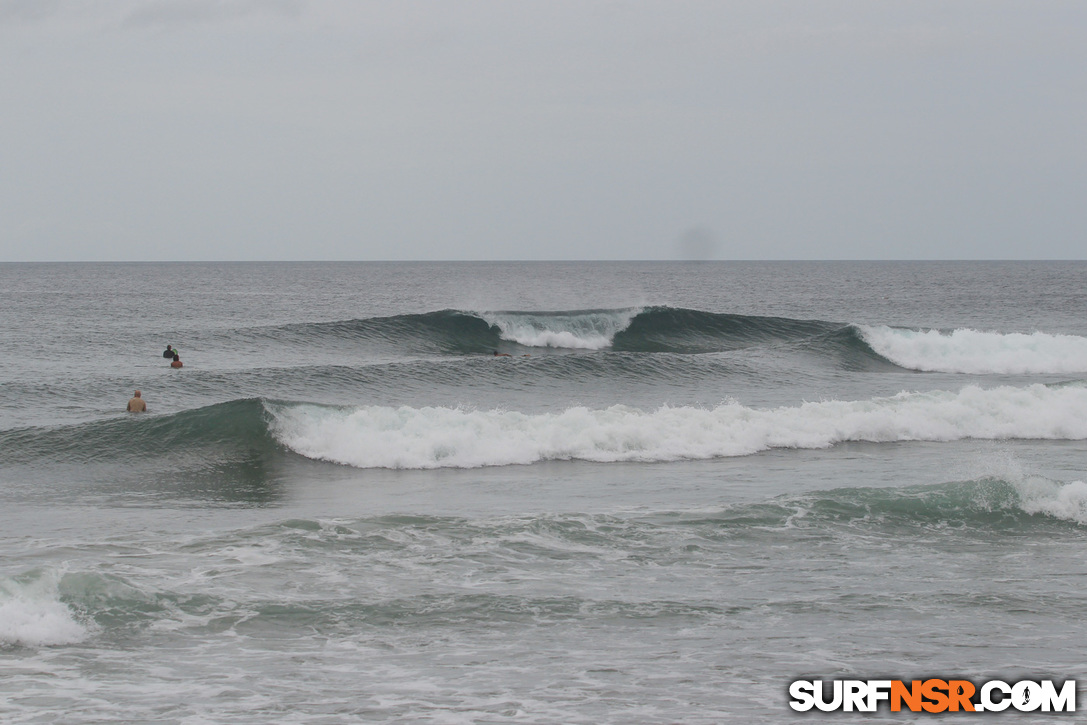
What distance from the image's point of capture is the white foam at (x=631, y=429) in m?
17.2

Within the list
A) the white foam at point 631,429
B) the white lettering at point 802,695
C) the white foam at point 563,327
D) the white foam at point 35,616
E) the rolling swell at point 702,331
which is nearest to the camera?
the white lettering at point 802,695

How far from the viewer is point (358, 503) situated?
13.9 m

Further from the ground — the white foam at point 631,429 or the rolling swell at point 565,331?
the rolling swell at point 565,331

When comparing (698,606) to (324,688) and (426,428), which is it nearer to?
(324,688)

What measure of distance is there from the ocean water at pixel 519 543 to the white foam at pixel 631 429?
0.06m

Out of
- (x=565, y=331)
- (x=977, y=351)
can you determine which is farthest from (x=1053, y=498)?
(x=565, y=331)

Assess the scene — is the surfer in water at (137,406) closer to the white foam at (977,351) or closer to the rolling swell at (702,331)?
the rolling swell at (702,331)

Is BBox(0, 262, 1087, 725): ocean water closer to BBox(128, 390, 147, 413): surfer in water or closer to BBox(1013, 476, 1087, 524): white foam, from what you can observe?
BBox(1013, 476, 1087, 524): white foam

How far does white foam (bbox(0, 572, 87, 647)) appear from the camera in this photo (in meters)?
8.36

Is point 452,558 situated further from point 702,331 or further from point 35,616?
point 702,331

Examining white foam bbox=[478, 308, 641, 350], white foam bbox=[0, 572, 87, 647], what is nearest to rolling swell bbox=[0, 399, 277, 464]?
white foam bbox=[0, 572, 87, 647]

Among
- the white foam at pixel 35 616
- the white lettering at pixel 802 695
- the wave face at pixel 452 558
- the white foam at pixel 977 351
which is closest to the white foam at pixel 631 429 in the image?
the wave face at pixel 452 558

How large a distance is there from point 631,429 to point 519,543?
22.9 ft

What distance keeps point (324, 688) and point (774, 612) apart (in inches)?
157
